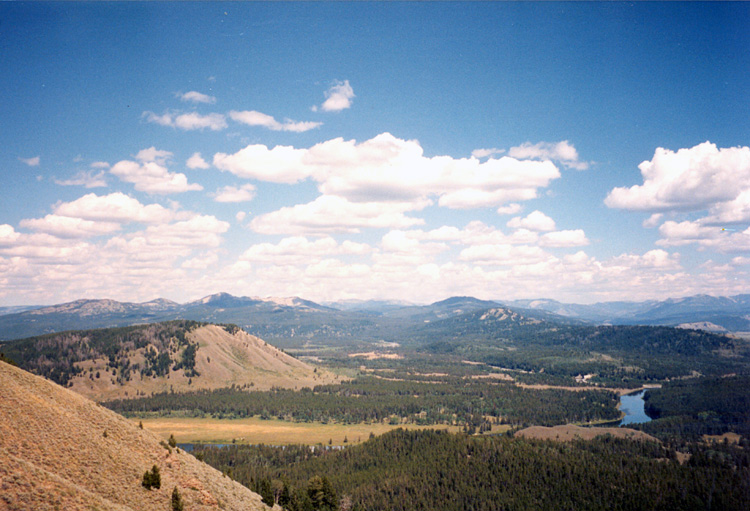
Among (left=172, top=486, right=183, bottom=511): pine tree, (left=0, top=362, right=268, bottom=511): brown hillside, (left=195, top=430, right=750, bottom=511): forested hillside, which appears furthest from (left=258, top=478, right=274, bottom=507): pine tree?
(left=172, top=486, right=183, bottom=511): pine tree

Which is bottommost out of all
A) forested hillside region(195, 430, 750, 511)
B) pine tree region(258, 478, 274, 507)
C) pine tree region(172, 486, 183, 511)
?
forested hillside region(195, 430, 750, 511)

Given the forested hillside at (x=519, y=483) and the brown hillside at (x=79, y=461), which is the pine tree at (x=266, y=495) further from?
the brown hillside at (x=79, y=461)

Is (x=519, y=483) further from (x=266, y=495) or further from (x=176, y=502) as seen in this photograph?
(x=176, y=502)

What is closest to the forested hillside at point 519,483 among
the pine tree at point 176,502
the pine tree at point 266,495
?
the pine tree at point 266,495

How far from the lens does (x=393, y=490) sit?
17512 centimetres

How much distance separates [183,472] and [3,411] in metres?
35.5

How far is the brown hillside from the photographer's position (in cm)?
5944

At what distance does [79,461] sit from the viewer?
245ft

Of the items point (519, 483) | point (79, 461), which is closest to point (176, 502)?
point (79, 461)

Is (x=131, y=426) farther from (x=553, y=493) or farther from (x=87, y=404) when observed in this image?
(x=553, y=493)

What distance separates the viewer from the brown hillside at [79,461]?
59.4 m

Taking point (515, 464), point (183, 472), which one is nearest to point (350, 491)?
point (515, 464)

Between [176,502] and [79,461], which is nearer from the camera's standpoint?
[79,461]

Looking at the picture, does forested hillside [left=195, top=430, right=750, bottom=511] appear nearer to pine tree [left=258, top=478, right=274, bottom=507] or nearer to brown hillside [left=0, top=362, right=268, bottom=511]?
pine tree [left=258, top=478, right=274, bottom=507]
